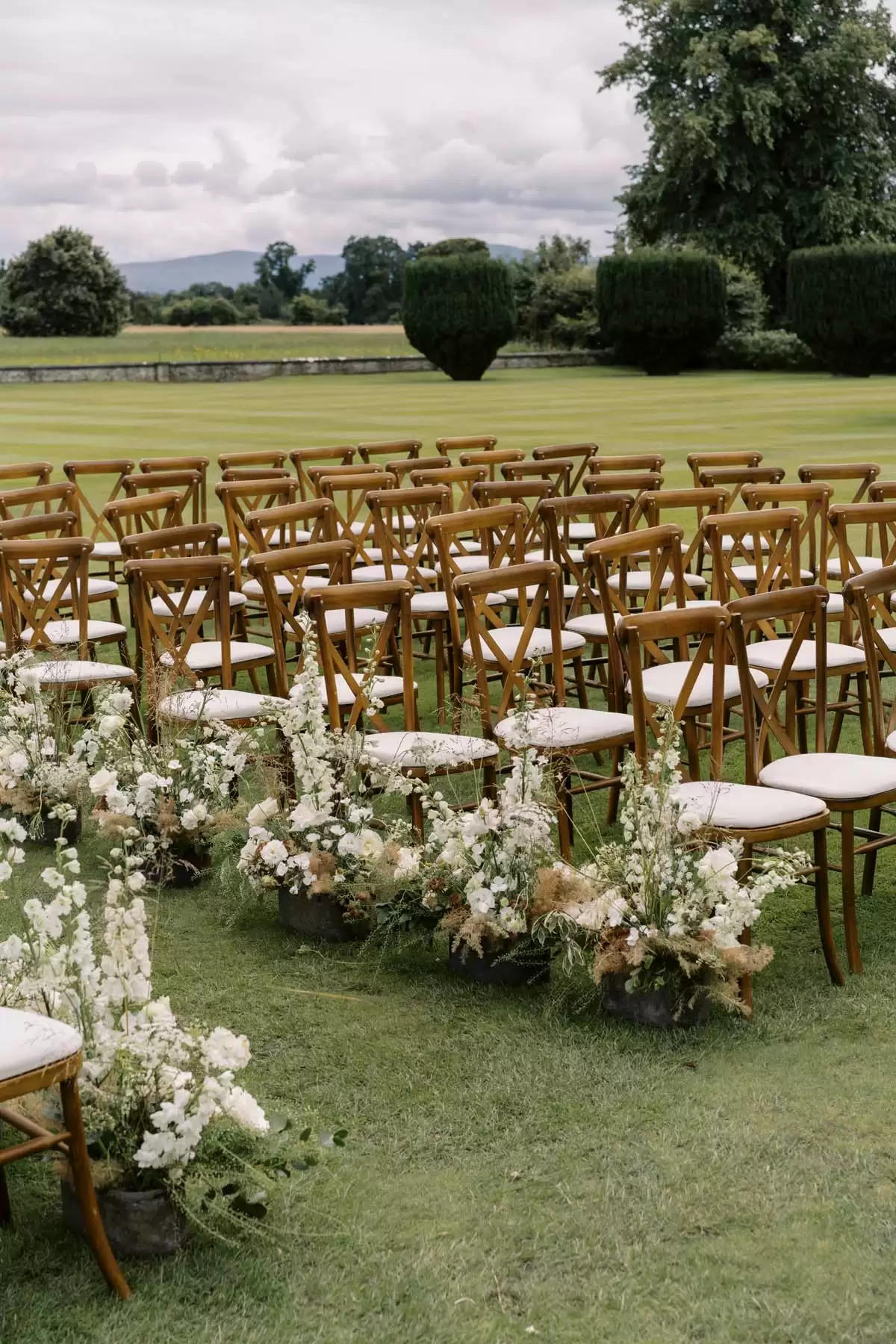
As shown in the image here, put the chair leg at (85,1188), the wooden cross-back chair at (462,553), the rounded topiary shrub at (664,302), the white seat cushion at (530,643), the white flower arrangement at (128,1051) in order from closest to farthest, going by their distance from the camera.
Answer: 1. the chair leg at (85,1188)
2. the white flower arrangement at (128,1051)
3. the wooden cross-back chair at (462,553)
4. the white seat cushion at (530,643)
5. the rounded topiary shrub at (664,302)

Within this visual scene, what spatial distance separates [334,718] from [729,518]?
216 cm

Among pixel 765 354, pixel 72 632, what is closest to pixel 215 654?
pixel 72 632

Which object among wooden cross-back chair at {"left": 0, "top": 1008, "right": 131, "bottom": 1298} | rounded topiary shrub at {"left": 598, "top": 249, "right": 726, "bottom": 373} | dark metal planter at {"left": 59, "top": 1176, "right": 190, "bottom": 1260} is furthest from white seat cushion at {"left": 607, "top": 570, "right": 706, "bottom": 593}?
rounded topiary shrub at {"left": 598, "top": 249, "right": 726, "bottom": 373}

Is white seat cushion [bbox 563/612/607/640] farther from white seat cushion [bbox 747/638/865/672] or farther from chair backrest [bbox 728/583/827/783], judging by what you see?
chair backrest [bbox 728/583/827/783]

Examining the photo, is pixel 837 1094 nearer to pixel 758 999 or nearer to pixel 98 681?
pixel 758 999

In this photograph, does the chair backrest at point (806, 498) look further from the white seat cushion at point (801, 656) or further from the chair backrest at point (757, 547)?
the white seat cushion at point (801, 656)

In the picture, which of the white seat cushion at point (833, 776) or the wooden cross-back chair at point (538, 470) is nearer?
the white seat cushion at point (833, 776)

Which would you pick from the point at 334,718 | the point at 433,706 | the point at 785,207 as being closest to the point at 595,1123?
the point at 334,718

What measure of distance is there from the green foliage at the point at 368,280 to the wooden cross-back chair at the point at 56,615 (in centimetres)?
7358

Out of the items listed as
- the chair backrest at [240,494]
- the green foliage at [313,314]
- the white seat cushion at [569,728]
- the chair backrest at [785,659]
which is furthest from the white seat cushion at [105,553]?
the green foliage at [313,314]

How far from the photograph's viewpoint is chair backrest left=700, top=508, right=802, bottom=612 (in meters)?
6.81

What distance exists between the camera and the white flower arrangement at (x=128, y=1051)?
331cm

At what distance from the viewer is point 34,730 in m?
6.30

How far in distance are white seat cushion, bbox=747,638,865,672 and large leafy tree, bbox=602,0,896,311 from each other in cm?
3697
